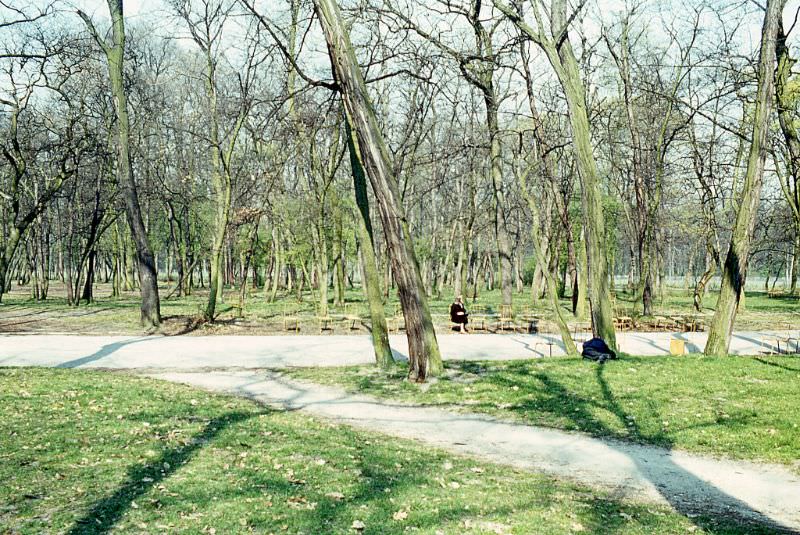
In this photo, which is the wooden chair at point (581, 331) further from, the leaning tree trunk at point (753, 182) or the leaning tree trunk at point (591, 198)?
the leaning tree trunk at point (753, 182)

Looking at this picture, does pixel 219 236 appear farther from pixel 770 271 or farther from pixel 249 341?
pixel 770 271

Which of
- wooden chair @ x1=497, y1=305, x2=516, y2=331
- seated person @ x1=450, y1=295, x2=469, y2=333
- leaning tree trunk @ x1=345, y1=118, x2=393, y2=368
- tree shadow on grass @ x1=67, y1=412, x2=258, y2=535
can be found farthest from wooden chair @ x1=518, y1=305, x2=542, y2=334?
tree shadow on grass @ x1=67, y1=412, x2=258, y2=535

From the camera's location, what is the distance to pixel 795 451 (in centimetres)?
796

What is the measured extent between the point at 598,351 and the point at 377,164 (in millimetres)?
5811

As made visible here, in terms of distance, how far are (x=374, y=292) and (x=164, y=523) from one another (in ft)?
27.3

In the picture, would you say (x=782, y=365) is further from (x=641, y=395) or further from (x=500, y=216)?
(x=500, y=216)

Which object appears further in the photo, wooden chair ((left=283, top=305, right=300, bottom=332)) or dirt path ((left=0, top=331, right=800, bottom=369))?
wooden chair ((left=283, top=305, right=300, bottom=332))

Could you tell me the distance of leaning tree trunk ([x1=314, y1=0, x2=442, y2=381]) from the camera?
11328 mm

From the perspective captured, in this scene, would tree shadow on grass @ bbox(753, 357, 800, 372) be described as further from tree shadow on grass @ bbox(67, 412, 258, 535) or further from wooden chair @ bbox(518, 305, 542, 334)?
tree shadow on grass @ bbox(67, 412, 258, 535)

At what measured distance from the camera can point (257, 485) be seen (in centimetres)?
625

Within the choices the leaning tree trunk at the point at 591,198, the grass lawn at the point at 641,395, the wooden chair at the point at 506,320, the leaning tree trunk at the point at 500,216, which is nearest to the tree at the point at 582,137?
the leaning tree trunk at the point at 591,198

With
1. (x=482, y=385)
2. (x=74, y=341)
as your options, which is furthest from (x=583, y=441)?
(x=74, y=341)

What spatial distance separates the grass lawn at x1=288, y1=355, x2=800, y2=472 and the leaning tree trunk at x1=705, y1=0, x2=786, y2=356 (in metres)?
1.23

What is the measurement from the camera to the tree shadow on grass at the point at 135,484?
17.0 ft
